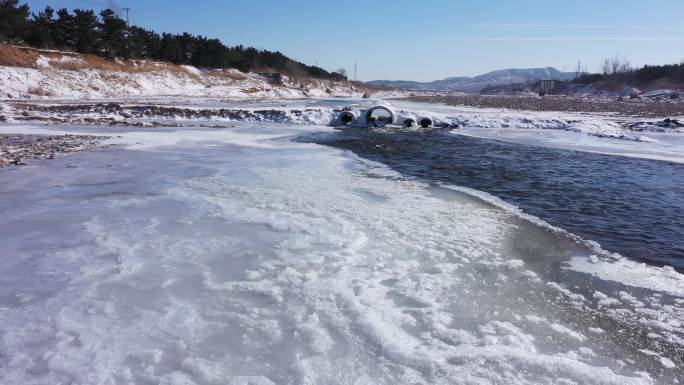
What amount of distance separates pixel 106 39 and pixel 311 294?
56.4 meters

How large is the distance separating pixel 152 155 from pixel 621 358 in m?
11.7

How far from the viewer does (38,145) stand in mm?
12797

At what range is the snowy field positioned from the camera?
3.39m

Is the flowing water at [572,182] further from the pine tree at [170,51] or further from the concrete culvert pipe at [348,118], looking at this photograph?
the pine tree at [170,51]

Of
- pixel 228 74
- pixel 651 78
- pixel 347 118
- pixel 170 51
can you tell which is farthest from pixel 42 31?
pixel 651 78

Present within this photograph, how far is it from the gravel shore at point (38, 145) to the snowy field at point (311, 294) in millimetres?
2958

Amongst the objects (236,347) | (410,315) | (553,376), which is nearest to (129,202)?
(236,347)

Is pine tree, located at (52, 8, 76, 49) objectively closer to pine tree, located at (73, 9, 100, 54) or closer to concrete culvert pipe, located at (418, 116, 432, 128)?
pine tree, located at (73, 9, 100, 54)

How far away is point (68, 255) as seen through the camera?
528 centimetres

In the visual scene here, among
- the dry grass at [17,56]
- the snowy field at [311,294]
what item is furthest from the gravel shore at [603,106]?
the dry grass at [17,56]

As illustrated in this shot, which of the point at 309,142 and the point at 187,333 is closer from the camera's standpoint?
the point at 187,333

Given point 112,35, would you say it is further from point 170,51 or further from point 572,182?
point 572,182

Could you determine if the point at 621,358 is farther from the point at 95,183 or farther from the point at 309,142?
the point at 309,142

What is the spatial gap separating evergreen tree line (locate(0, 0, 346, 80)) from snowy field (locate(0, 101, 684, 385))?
141 feet
